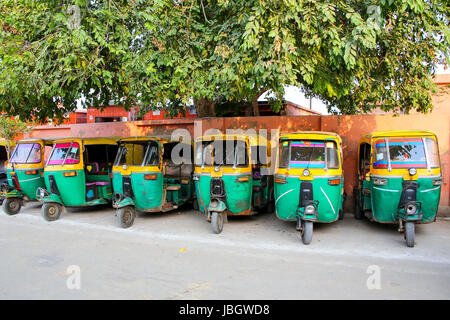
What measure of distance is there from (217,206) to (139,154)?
2.44m

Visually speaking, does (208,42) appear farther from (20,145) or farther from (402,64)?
(20,145)

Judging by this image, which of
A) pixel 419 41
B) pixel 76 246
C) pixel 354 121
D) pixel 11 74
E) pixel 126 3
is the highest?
pixel 126 3

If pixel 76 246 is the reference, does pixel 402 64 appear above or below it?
above

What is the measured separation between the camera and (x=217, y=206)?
7457 mm

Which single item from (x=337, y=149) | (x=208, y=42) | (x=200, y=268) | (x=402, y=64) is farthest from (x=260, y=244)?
(x=402, y=64)

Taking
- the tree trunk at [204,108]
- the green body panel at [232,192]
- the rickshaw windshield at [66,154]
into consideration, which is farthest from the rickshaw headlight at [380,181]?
the rickshaw windshield at [66,154]

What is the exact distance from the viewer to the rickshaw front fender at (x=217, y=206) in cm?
742

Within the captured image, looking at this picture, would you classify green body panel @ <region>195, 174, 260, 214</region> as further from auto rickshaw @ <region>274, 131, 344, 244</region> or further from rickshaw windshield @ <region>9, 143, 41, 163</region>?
rickshaw windshield @ <region>9, 143, 41, 163</region>

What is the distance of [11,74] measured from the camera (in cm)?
809

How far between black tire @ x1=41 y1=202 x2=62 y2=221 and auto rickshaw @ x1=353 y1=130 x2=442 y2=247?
24.8ft

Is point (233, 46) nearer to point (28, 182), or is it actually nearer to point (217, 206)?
point (217, 206)

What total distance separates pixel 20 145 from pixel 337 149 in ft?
28.8

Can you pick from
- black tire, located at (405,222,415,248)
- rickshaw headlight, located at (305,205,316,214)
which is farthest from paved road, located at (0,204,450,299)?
rickshaw headlight, located at (305,205,316,214)

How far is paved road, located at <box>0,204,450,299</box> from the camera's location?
4.47 meters
